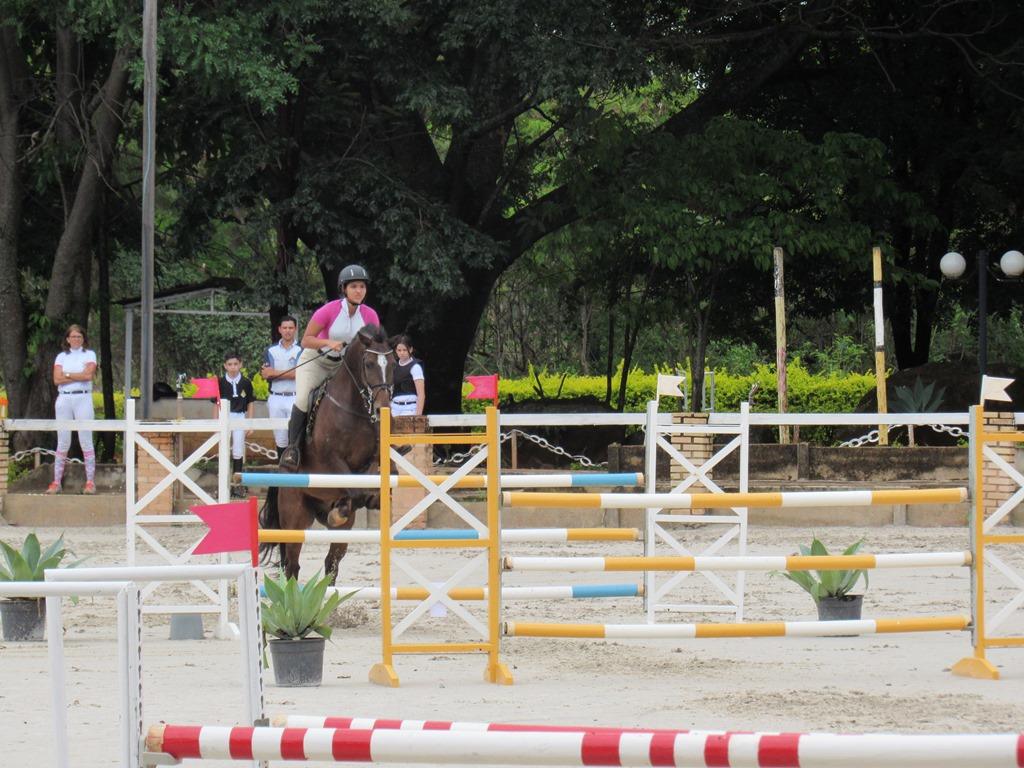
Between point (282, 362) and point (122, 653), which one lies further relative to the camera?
point (282, 362)

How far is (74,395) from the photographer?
1928 centimetres

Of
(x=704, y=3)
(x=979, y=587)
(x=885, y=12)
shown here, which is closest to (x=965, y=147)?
(x=885, y=12)

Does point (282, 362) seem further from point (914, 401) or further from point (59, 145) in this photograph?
point (914, 401)

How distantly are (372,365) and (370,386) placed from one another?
0.16 metres

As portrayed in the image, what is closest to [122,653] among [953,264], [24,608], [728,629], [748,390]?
[728,629]

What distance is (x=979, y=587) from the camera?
8.95 metres

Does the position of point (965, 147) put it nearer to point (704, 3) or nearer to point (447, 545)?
point (704, 3)

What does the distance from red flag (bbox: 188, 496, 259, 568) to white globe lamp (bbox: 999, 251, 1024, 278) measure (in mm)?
17909

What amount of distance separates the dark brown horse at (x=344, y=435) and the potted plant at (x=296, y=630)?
10.0 ft

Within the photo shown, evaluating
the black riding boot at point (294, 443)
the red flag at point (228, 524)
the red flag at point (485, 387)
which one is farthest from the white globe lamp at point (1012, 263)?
the red flag at point (228, 524)

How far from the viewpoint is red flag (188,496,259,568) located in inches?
239

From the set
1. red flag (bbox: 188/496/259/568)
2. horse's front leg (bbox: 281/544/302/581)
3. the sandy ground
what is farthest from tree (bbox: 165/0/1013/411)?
red flag (bbox: 188/496/259/568)

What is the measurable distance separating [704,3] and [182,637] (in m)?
16.2

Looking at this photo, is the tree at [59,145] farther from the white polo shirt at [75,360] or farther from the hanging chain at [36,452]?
the white polo shirt at [75,360]
